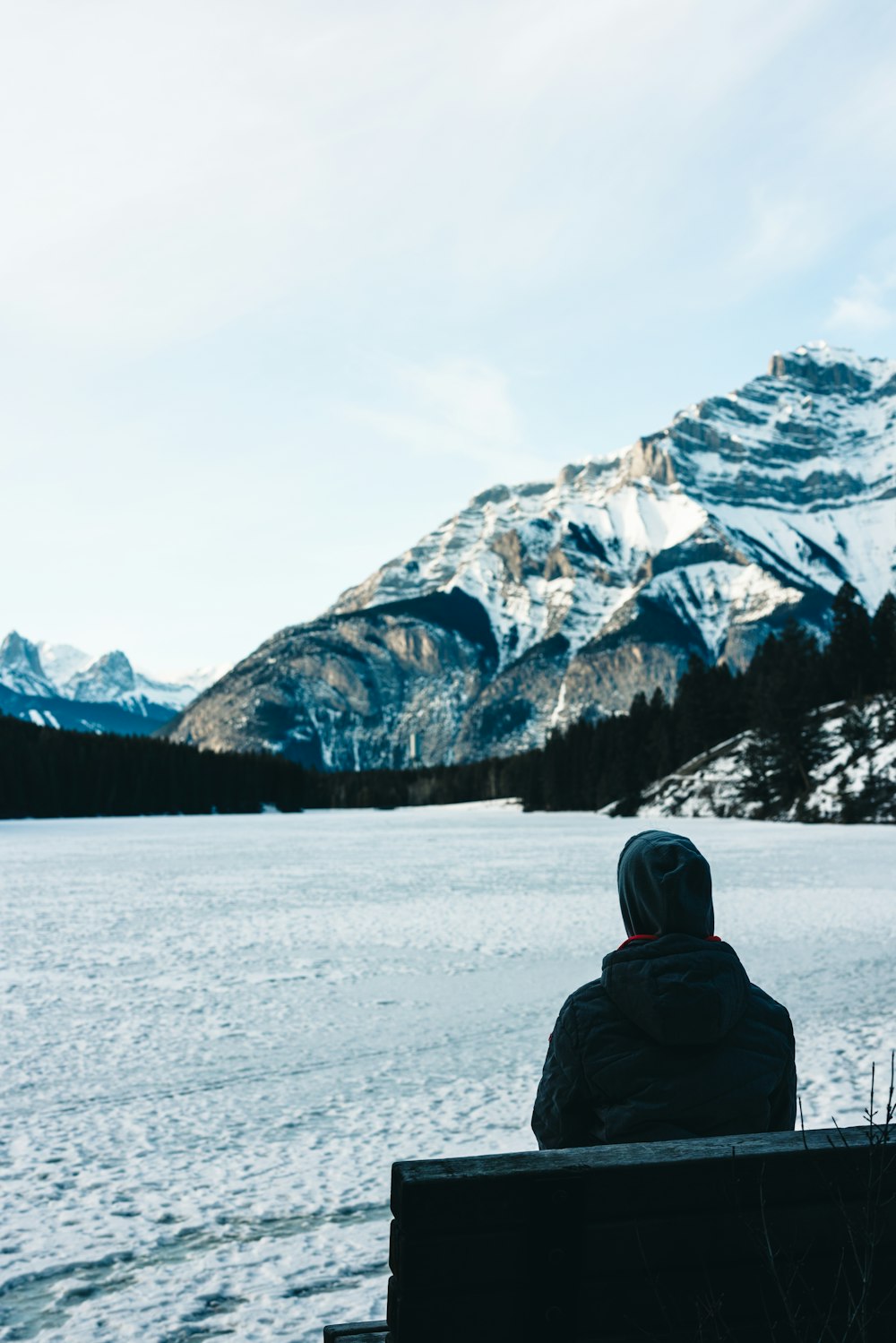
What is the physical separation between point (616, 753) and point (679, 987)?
106 metres

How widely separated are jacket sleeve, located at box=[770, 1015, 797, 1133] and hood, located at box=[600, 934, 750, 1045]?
339 mm

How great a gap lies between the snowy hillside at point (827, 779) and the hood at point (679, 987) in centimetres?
6413

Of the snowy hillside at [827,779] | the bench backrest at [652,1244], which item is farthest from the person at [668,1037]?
the snowy hillside at [827,779]

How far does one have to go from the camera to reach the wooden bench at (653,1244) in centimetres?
257

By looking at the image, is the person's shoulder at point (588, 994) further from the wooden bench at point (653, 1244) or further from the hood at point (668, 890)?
the wooden bench at point (653, 1244)

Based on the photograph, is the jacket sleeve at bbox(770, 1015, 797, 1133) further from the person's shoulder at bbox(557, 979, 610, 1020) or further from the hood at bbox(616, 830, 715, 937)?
the person's shoulder at bbox(557, 979, 610, 1020)

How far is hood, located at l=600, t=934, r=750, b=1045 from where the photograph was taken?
335cm

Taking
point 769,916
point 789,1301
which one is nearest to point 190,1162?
point 789,1301

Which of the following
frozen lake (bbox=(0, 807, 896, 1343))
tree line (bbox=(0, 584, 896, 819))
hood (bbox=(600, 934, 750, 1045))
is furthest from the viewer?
tree line (bbox=(0, 584, 896, 819))

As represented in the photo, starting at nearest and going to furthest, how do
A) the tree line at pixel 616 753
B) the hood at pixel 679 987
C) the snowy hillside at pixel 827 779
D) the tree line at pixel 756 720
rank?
the hood at pixel 679 987 → the snowy hillside at pixel 827 779 → the tree line at pixel 756 720 → the tree line at pixel 616 753

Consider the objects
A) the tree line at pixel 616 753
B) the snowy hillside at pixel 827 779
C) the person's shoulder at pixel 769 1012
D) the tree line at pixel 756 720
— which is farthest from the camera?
the tree line at pixel 616 753

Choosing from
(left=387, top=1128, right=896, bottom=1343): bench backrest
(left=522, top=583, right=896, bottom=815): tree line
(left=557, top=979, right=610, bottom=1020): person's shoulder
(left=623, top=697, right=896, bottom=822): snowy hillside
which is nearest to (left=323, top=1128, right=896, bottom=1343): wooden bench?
(left=387, top=1128, right=896, bottom=1343): bench backrest

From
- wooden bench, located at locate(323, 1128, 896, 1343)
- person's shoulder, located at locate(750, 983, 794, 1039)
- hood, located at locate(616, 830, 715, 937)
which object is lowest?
wooden bench, located at locate(323, 1128, 896, 1343)

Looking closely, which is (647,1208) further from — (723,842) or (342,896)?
(723,842)
